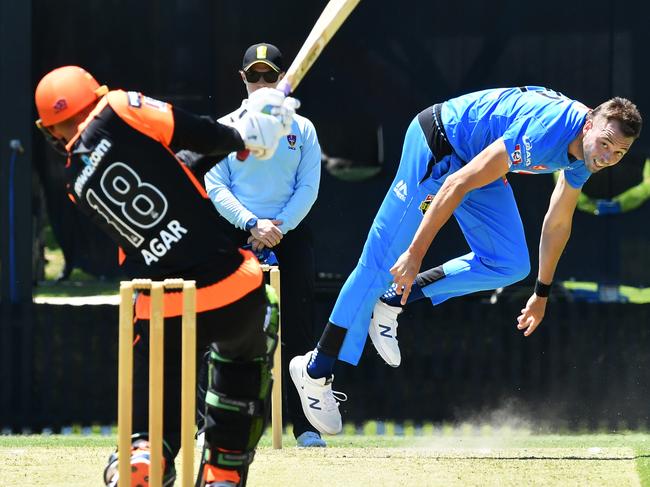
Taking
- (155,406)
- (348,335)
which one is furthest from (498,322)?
(155,406)

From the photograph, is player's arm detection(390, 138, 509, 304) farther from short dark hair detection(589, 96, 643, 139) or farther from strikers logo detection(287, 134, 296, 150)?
strikers logo detection(287, 134, 296, 150)

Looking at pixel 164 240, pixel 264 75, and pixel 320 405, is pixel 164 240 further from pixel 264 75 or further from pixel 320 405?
pixel 264 75

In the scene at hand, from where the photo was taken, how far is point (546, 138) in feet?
17.1

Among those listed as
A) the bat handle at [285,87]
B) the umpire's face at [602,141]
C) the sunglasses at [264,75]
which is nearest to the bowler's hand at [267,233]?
the sunglasses at [264,75]

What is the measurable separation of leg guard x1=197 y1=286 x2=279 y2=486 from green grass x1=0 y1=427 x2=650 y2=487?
2.64 ft

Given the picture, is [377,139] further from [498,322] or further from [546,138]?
[546,138]

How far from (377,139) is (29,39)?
6.87 feet

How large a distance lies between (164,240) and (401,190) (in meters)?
1.85

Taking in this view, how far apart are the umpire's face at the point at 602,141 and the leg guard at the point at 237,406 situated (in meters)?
1.54

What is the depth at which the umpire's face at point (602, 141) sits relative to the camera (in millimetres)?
5184

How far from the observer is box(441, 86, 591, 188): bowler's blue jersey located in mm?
5238

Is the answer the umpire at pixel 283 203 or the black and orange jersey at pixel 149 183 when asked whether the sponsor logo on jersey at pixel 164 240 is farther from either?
the umpire at pixel 283 203

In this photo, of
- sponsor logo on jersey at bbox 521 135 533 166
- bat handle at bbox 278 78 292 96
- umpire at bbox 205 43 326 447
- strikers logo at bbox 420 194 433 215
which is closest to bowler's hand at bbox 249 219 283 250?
umpire at bbox 205 43 326 447

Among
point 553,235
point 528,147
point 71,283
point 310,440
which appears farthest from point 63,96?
point 71,283
